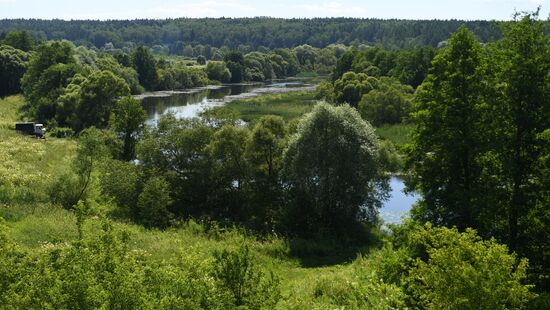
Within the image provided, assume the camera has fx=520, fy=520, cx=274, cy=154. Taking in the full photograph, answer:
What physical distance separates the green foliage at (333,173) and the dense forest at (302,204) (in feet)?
0.32

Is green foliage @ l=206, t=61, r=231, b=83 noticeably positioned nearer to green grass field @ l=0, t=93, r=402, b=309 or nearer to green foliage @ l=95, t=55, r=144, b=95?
green foliage @ l=95, t=55, r=144, b=95

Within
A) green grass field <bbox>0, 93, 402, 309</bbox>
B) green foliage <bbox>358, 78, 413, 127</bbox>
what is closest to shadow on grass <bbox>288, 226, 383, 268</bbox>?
green grass field <bbox>0, 93, 402, 309</bbox>

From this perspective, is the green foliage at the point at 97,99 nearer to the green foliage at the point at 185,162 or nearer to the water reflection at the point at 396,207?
the green foliage at the point at 185,162

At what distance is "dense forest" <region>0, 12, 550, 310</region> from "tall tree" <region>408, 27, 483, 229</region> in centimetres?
7

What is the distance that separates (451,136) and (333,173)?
11.4 meters

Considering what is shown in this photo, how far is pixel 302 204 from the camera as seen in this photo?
35000 millimetres

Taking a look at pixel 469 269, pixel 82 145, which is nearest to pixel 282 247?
pixel 82 145

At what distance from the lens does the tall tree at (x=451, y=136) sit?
2330 centimetres

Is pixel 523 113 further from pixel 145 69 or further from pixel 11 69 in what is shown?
pixel 145 69

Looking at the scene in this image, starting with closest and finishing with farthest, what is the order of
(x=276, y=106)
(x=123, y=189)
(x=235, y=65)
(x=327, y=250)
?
(x=327, y=250), (x=123, y=189), (x=276, y=106), (x=235, y=65)

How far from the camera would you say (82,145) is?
119 ft

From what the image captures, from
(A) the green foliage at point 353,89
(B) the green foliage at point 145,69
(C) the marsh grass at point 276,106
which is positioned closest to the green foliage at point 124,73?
(B) the green foliage at point 145,69

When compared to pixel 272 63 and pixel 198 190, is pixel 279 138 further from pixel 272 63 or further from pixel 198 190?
pixel 272 63

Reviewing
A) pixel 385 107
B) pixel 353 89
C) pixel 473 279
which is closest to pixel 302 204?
pixel 473 279
